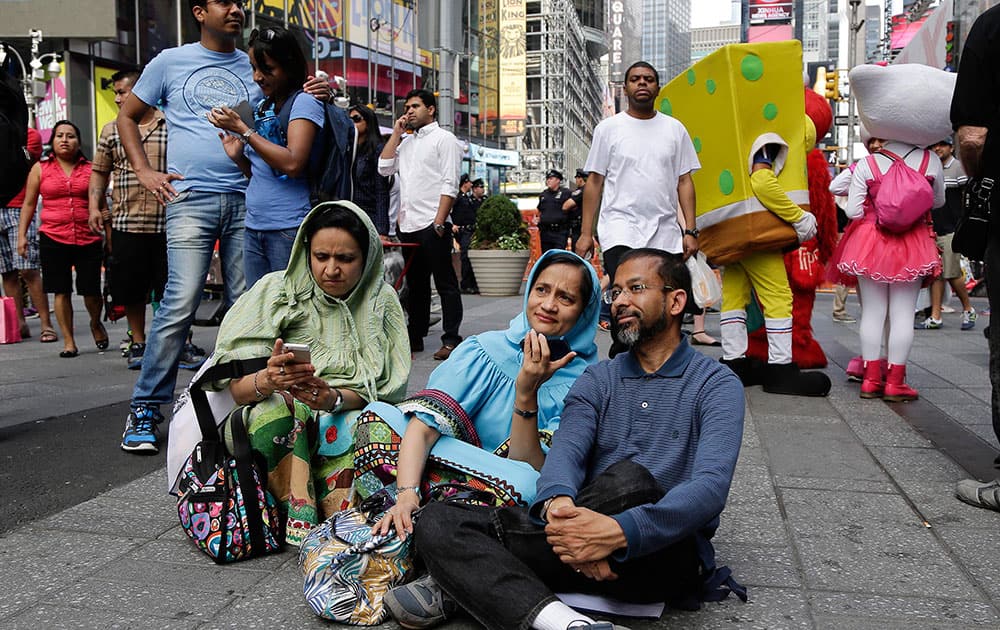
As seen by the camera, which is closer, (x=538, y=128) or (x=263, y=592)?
(x=263, y=592)

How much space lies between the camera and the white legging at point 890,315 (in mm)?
5730

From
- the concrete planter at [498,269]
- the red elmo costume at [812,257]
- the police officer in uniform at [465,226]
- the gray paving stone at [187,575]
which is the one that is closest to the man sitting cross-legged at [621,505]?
the gray paving stone at [187,575]

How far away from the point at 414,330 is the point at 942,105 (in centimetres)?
413

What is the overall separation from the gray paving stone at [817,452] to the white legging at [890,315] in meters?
0.99

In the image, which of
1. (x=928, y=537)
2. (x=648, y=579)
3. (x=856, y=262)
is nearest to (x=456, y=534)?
(x=648, y=579)

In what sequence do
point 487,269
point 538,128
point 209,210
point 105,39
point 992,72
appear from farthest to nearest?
point 538,128, point 105,39, point 487,269, point 209,210, point 992,72

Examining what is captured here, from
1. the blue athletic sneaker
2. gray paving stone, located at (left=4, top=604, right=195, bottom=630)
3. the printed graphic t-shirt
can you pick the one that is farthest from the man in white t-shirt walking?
gray paving stone, located at (left=4, top=604, right=195, bottom=630)

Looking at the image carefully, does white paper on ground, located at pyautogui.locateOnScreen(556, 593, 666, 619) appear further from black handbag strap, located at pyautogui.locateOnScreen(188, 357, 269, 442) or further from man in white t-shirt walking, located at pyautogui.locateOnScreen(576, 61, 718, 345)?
man in white t-shirt walking, located at pyautogui.locateOnScreen(576, 61, 718, 345)

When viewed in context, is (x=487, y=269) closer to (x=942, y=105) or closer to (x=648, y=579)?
(x=942, y=105)

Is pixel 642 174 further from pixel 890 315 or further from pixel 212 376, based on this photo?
pixel 212 376

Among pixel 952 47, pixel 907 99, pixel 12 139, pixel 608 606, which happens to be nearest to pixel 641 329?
pixel 608 606

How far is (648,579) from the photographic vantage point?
2.40 meters

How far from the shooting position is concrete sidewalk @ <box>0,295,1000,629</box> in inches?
98.6

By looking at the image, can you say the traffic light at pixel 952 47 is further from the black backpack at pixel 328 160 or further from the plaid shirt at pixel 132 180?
the black backpack at pixel 328 160
